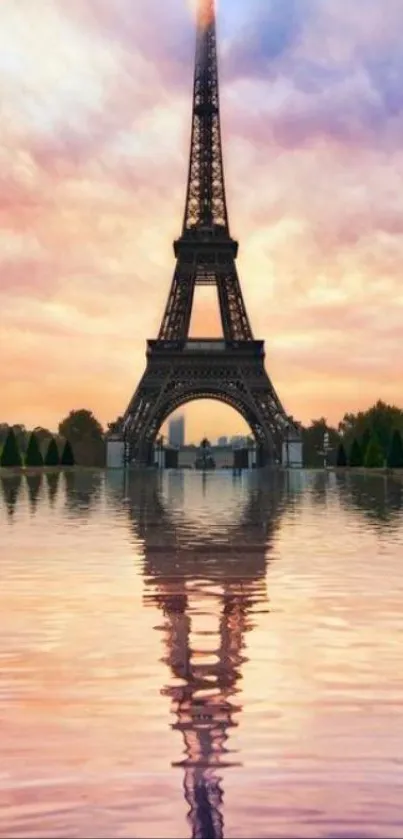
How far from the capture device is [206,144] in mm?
84125

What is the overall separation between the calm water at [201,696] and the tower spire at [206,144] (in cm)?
7191

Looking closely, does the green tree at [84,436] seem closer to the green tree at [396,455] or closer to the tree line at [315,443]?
the tree line at [315,443]

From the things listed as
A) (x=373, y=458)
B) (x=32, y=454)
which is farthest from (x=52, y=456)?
(x=373, y=458)

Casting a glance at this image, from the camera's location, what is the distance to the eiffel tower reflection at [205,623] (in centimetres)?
502

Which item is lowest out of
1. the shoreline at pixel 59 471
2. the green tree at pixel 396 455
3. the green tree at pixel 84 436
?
the shoreline at pixel 59 471

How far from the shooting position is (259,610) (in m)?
9.87

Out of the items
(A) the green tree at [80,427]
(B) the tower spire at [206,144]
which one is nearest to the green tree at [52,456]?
(B) the tower spire at [206,144]

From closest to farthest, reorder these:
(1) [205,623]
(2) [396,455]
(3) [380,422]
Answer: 1. (1) [205,623]
2. (2) [396,455]
3. (3) [380,422]

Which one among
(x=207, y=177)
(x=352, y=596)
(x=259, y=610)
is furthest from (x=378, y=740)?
(x=207, y=177)

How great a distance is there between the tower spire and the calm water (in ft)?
236

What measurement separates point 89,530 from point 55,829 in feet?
50.2

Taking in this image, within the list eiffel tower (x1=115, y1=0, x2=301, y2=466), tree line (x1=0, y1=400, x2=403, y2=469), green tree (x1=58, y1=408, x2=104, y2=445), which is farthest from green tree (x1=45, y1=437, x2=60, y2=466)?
green tree (x1=58, y1=408, x2=104, y2=445)

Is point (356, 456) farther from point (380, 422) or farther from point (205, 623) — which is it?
point (205, 623)

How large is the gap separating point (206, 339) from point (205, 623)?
75704mm
